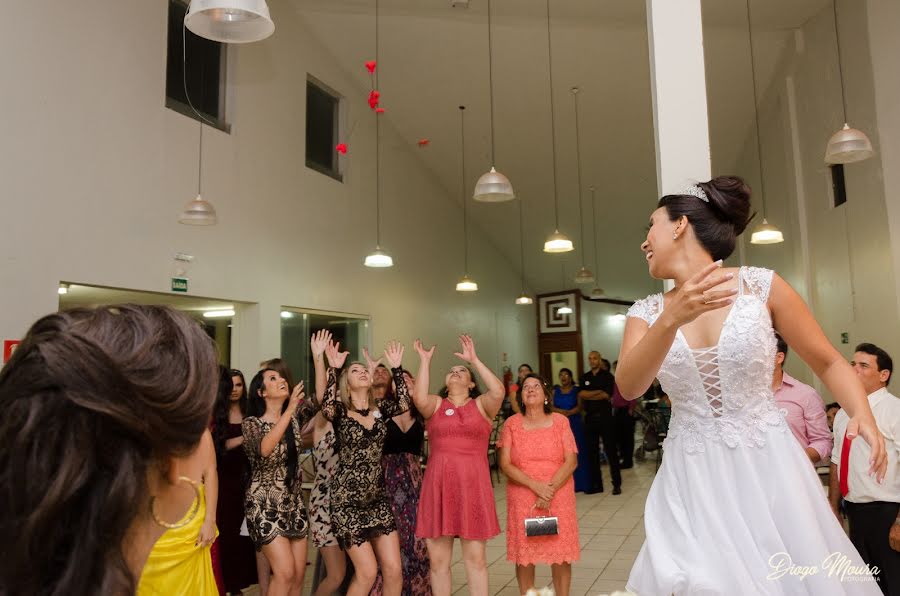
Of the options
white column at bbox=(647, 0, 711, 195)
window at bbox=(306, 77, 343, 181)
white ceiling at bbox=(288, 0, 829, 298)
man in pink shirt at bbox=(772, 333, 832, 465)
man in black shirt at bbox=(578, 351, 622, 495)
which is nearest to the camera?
white column at bbox=(647, 0, 711, 195)

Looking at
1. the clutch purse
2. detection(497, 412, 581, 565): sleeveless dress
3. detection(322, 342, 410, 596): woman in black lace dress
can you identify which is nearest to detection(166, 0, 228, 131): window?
detection(322, 342, 410, 596): woman in black lace dress

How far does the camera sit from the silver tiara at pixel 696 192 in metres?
1.75

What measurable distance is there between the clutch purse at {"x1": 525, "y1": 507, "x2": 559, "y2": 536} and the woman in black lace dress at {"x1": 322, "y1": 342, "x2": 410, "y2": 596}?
2.74 feet

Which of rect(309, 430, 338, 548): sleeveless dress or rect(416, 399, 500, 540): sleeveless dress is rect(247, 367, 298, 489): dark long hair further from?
rect(416, 399, 500, 540): sleeveless dress

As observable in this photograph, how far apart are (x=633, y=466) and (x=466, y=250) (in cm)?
542

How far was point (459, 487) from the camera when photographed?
447 cm

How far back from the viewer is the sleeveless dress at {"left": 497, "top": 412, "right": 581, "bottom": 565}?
15.0ft

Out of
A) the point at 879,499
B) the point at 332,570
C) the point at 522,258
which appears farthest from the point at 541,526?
the point at 522,258

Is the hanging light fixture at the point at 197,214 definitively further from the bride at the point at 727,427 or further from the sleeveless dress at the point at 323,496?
the bride at the point at 727,427

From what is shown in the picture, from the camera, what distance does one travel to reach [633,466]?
40.0ft

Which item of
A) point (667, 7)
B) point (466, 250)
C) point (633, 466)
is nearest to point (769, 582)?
point (667, 7)

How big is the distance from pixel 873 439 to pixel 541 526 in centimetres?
321

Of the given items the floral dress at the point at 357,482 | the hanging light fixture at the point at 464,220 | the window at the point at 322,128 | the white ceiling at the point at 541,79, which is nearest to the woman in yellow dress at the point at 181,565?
the floral dress at the point at 357,482

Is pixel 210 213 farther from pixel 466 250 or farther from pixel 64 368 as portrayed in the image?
pixel 466 250
